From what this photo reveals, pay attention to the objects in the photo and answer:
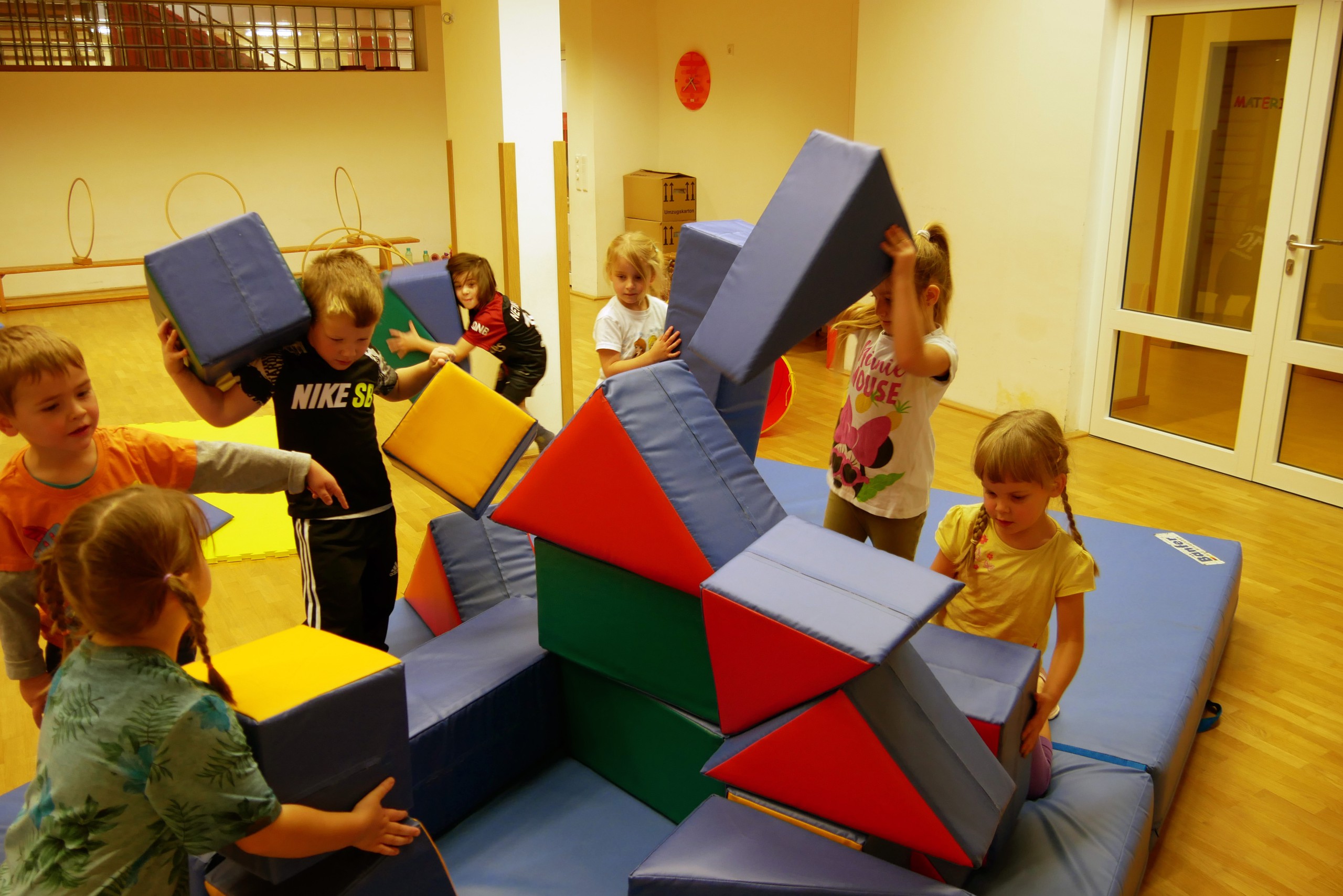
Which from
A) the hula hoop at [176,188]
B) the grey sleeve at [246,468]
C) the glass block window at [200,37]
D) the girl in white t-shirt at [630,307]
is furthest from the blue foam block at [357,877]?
the glass block window at [200,37]

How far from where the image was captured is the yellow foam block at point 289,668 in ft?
4.82

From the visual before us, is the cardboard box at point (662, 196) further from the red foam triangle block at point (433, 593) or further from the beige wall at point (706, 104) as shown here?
the red foam triangle block at point (433, 593)

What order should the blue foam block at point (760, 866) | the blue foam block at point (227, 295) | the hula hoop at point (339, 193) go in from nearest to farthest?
the blue foam block at point (760, 866) < the blue foam block at point (227, 295) < the hula hoop at point (339, 193)

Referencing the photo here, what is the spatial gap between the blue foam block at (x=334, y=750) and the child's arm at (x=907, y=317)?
1209 mm

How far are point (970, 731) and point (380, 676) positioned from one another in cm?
98

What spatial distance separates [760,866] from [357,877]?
0.64 m

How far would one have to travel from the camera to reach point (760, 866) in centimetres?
152

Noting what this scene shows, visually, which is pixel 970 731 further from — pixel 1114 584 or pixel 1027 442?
pixel 1114 584

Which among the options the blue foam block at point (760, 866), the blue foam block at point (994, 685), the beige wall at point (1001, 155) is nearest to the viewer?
the blue foam block at point (760, 866)

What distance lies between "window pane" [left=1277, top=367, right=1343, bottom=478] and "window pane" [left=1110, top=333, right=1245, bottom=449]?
0.24m

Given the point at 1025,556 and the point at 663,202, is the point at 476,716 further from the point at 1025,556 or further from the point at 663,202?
the point at 663,202

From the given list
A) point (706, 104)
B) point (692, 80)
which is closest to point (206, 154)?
point (692, 80)

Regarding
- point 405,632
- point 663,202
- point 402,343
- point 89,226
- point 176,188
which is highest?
point 176,188

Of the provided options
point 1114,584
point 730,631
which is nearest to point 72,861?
point 730,631
